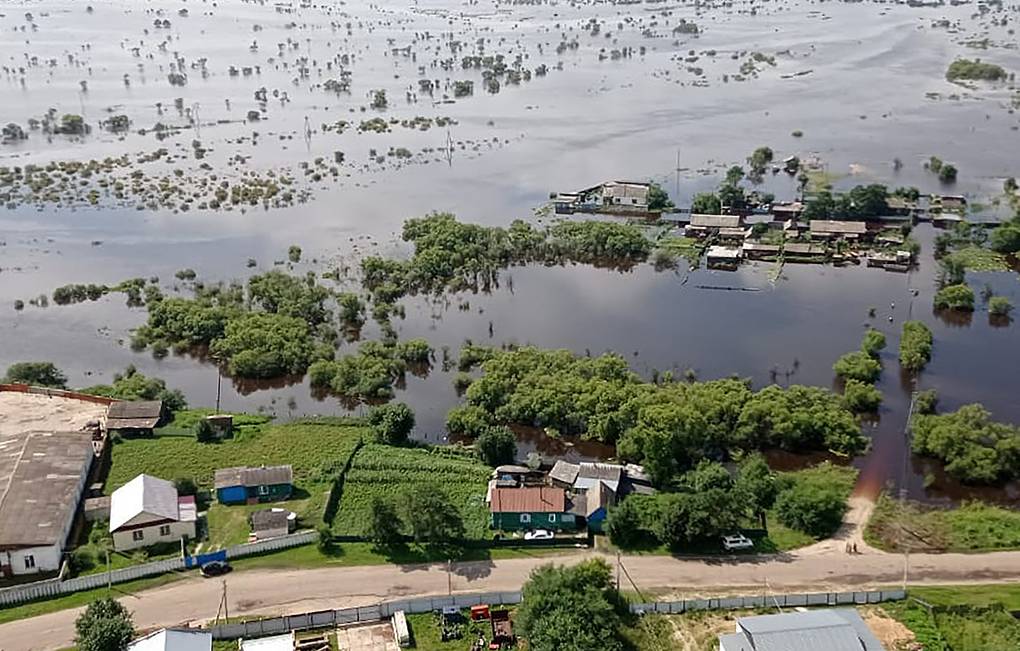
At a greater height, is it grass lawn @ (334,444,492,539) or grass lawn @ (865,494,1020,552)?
grass lawn @ (334,444,492,539)

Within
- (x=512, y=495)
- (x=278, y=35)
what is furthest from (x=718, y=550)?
(x=278, y=35)

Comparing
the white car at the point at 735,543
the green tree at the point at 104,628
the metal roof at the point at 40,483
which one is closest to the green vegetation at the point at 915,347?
the white car at the point at 735,543

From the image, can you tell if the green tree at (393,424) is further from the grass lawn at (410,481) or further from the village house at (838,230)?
the village house at (838,230)

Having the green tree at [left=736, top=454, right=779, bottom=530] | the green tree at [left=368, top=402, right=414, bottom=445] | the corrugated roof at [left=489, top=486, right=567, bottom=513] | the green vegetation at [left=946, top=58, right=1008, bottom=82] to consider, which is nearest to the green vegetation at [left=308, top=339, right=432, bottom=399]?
the green tree at [left=368, top=402, right=414, bottom=445]

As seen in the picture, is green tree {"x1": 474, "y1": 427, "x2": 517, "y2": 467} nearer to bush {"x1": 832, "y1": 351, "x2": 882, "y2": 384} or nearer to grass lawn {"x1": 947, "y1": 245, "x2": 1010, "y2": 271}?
bush {"x1": 832, "y1": 351, "x2": 882, "y2": 384}

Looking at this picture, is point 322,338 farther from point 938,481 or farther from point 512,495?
point 938,481
